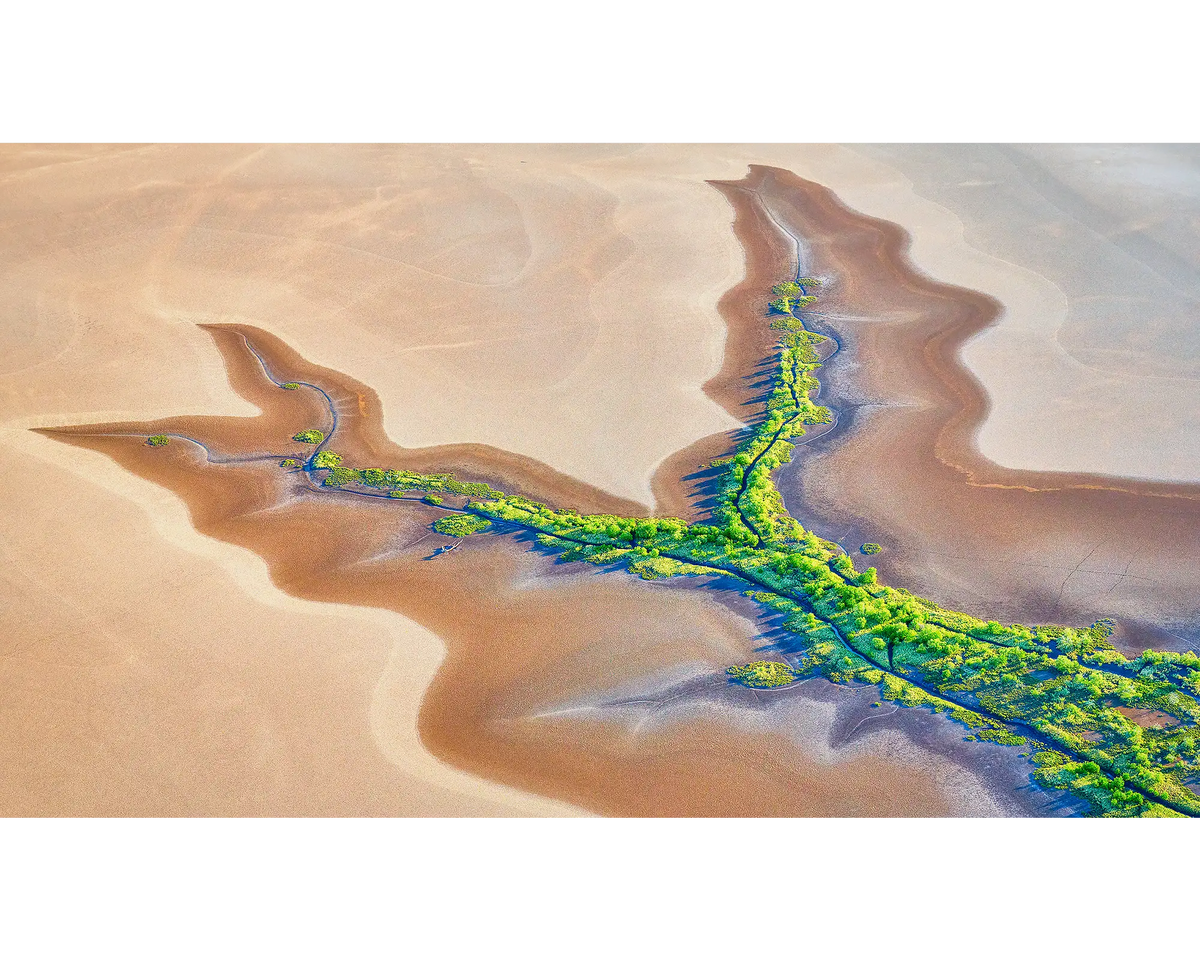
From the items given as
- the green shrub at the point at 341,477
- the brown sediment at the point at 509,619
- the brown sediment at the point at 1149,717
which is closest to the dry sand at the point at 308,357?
the brown sediment at the point at 509,619

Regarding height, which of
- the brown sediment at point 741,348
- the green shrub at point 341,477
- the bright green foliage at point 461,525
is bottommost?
the bright green foliage at point 461,525

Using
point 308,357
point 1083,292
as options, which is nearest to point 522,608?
point 308,357

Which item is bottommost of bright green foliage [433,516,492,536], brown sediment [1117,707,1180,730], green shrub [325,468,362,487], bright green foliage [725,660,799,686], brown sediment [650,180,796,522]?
brown sediment [1117,707,1180,730]

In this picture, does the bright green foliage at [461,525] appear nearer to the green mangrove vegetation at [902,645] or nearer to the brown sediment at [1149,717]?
the green mangrove vegetation at [902,645]

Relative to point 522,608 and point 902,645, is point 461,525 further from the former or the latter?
point 902,645

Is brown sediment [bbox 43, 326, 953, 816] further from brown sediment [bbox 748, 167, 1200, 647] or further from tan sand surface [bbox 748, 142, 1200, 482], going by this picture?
tan sand surface [bbox 748, 142, 1200, 482]

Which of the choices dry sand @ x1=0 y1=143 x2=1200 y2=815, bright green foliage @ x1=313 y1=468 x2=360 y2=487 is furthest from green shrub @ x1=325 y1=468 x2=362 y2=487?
dry sand @ x1=0 y1=143 x2=1200 y2=815
